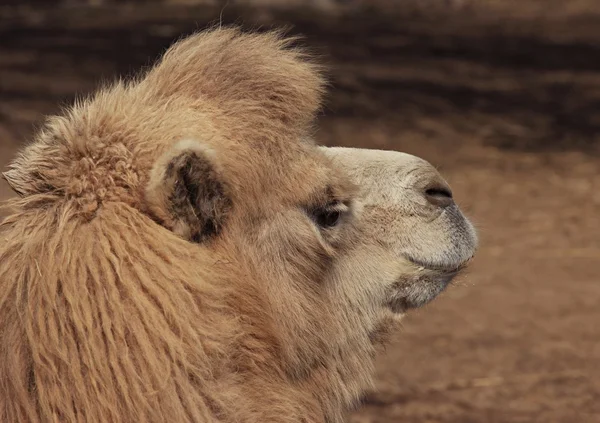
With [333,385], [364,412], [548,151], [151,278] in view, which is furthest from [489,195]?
[151,278]

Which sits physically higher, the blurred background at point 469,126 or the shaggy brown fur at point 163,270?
the shaggy brown fur at point 163,270

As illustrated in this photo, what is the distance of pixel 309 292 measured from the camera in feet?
12.1

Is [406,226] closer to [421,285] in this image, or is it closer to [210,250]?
[421,285]

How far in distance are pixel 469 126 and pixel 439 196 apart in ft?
30.0

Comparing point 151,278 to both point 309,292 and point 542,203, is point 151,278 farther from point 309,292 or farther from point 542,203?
point 542,203

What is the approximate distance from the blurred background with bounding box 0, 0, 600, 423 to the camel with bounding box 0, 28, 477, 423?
9.40 ft

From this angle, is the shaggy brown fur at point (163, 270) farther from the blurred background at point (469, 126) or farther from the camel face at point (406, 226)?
the blurred background at point (469, 126)

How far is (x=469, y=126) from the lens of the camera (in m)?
13.1

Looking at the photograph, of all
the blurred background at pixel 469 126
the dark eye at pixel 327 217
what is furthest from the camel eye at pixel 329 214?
the blurred background at pixel 469 126

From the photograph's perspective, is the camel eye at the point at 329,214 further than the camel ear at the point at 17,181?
Yes

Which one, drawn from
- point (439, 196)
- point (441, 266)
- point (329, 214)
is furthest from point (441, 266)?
point (329, 214)

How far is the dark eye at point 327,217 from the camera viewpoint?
3.75 m

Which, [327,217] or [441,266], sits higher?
[327,217]

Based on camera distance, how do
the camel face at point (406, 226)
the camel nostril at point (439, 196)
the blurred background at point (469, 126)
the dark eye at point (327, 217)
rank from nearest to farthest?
the dark eye at point (327, 217), the camel face at point (406, 226), the camel nostril at point (439, 196), the blurred background at point (469, 126)
